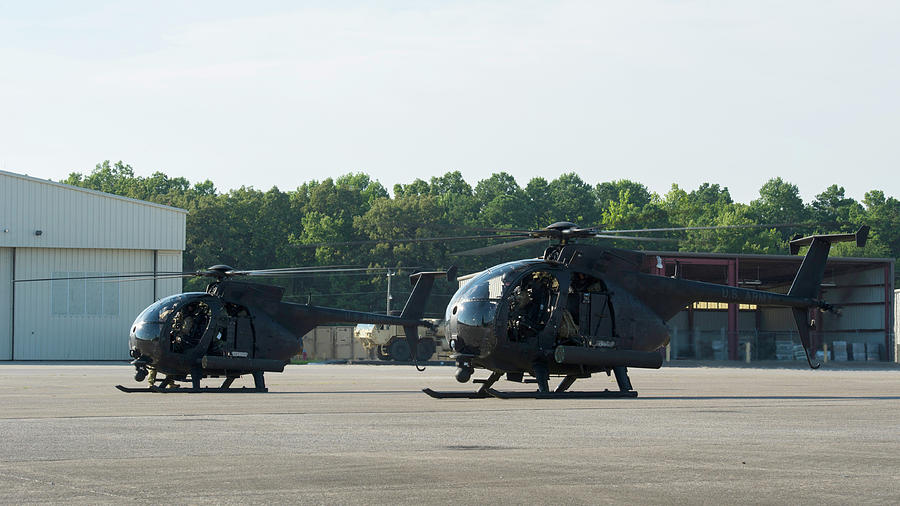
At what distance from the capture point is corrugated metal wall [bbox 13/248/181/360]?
59.7 metres

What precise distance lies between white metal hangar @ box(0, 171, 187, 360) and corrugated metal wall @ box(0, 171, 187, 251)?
0.17 feet

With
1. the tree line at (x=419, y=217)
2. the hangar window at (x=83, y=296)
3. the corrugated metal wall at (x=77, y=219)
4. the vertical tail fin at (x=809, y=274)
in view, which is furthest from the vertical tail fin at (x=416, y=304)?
the tree line at (x=419, y=217)

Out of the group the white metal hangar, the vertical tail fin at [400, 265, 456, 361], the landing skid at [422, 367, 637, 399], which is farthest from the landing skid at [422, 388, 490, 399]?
the white metal hangar

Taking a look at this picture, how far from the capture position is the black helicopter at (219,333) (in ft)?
78.3

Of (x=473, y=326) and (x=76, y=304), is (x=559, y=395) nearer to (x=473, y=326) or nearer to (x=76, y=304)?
(x=473, y=326)

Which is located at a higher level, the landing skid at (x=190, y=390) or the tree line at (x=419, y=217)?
the tree line at (x=419, y=217)

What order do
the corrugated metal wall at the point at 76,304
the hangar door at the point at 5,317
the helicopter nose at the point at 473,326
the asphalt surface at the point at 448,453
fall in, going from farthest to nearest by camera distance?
the corrugated metal wall at the point at 76,304 < the hangar door at the point at 5,317 < the helicopter nose at the point at 473,326 < the asphalt surface at the point at 448,453

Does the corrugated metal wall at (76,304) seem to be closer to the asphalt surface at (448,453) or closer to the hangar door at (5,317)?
the hangar door at (5,317)

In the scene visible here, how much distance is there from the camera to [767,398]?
70.1ft

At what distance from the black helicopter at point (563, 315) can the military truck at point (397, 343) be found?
4088 cm

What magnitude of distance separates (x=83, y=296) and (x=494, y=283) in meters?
45.6

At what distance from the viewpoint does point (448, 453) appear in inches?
405

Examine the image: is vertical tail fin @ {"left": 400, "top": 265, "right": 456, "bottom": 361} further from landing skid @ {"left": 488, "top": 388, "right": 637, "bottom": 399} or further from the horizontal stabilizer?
the horizontal stabilizer

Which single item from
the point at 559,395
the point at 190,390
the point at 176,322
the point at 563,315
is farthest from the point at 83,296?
the point at 559,395
